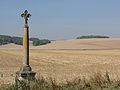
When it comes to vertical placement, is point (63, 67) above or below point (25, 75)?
below

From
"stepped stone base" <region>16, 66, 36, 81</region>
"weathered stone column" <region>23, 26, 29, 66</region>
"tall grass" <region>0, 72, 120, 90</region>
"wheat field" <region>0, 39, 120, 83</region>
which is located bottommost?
"wheat field" <region>0, 39, 120, 83</region>

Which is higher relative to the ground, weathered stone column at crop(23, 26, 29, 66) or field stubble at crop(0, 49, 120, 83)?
weathered stone column at crop(23, 26, 29, 66)

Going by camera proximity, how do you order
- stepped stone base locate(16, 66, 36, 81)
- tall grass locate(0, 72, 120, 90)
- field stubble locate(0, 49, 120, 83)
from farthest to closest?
field stubble locate(0, 49, 120, 83)
stepped stone base locate(16, 66, 36, 81)
tall grass locate(0, 72, 120, 90)

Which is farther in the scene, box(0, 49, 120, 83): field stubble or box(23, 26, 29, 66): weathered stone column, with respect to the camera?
box(0, 49, 120, 83): field stubble

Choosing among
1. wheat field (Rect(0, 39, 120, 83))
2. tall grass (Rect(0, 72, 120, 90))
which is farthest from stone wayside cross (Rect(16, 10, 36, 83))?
wheat field (Rect(0, 39, 120, 83))

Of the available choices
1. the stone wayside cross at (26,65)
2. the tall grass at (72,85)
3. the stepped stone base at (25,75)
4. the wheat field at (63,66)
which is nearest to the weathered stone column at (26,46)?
the stone wayside cross at (26,65)

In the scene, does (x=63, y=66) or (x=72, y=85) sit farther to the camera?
(x=63, y=66)

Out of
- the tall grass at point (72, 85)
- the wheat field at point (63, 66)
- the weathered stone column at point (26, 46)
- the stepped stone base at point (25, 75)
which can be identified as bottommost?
the wheat field at point (63, 66)

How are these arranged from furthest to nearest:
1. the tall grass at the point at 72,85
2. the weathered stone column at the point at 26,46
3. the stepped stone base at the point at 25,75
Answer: the weathered stone column at the point at 26,46 < the stepped stone base at the point at 25,75 < the tall grass at the point at 72,85

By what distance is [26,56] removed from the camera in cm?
1095

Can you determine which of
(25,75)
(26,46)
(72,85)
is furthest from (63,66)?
(72,85)

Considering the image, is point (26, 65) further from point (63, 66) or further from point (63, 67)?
point (63, 66)

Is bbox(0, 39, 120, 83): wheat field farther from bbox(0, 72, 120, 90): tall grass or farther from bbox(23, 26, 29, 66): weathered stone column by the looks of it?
bbox(0, 72, 120, 90): tall grass

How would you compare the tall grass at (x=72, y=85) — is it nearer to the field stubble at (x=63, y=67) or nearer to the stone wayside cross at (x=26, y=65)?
the stone wayside cross at (x=26, y=65)
